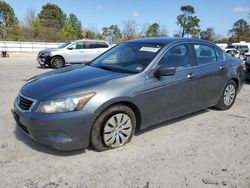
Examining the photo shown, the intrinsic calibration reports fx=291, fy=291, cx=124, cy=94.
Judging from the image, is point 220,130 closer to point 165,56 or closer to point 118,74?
point 165,56

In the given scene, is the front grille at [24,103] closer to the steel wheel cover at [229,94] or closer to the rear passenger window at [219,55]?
the rear passenger window at [219,55]

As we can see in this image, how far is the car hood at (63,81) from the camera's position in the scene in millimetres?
3855

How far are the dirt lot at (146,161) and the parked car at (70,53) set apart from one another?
10587 millimetres

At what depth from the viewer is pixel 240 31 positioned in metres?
68.8

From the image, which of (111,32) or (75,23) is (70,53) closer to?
(111,32)

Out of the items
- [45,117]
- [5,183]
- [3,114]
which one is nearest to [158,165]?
[45,117]

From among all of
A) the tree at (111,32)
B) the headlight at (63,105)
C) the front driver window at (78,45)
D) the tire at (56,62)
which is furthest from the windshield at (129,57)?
the tree at (111,32)

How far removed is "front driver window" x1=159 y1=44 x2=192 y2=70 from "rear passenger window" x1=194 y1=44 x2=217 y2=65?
0.98ft

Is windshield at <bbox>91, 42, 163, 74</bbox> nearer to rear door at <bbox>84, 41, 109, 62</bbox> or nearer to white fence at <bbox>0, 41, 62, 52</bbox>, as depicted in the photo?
rear door at <bbox>84, 41, 109, 62</bbox>

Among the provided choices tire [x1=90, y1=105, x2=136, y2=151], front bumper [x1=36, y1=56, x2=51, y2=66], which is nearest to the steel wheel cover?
tire [x1=90, y1=105, x2=136, y2=151]

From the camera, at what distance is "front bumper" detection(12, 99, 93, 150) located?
11.9 ft

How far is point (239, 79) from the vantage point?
6414 mm

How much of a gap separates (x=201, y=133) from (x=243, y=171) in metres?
1.31

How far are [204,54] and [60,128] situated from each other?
3242 mm
